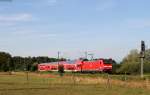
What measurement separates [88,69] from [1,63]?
7182 cm

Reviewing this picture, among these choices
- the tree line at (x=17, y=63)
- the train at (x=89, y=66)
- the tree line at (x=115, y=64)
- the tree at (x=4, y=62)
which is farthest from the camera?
the tree line at (x=17, y=63)

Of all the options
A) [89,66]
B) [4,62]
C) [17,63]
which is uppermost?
[4,62]

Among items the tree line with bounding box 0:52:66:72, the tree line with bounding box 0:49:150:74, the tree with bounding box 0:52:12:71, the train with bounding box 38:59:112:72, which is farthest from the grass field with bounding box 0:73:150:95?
the tree with bounding box 0:52:12:71

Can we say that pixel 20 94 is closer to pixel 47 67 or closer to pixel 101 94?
pixel 101 94

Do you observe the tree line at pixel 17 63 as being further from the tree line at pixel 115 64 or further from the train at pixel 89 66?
the train at pixel 89 66

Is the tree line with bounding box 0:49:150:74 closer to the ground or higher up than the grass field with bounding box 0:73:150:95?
higher up

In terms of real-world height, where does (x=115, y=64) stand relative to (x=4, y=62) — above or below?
below

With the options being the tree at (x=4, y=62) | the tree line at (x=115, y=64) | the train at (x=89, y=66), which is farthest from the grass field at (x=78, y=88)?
the tree at (x=4, y=62)

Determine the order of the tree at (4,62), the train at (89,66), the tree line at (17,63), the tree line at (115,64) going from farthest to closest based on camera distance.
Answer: the tree line at (17,63), the tree at (4,62), the tree line at (115,64), the train at (89,66)

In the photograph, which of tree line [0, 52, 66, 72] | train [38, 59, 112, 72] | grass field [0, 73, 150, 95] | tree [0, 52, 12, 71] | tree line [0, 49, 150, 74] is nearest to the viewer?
grass field [0, 73, 150, 95]

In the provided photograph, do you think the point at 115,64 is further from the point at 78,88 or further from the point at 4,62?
the point at 4,62

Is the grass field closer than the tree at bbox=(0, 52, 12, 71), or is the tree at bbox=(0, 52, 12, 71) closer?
the grass field

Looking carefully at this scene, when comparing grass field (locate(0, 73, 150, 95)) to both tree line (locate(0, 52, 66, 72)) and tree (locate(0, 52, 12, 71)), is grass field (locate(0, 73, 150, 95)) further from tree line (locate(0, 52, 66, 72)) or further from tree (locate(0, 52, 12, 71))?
tree (locate(0, 52, 12, 71))

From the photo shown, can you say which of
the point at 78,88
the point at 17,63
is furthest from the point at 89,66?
the point at 17,63
